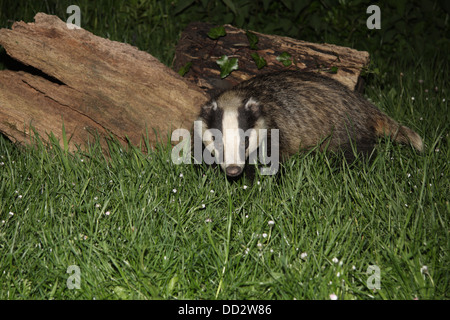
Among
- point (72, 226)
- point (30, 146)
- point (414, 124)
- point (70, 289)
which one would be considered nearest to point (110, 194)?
point (72, 226)

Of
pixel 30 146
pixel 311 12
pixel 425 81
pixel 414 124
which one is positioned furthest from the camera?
pixel 311 12

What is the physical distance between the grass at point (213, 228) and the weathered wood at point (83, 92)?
0.24 meters

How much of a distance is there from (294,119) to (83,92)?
165 cm

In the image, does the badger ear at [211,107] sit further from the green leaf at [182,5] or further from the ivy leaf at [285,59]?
the green leaf at [182,5]

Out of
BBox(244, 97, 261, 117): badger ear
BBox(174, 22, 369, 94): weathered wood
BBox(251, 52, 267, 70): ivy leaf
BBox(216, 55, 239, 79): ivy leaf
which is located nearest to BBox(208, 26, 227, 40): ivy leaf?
BBox(174, 22, 369, 94): weathered wood

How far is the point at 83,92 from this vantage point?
367 cm

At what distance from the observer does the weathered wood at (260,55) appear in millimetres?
4137

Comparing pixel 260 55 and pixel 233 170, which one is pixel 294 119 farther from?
pixel 260 55

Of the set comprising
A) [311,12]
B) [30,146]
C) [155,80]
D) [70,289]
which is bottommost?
[70,289]

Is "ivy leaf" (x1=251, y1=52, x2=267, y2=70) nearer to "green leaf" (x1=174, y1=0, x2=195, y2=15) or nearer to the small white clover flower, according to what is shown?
"green leaf" (x1=174, y1=0, x2=195, y2=15)

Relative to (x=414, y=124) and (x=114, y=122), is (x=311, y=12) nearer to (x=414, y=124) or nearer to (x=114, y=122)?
(x=414, y=124)

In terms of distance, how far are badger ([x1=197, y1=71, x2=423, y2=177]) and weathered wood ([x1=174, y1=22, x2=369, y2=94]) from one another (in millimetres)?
314

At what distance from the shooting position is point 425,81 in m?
5.04

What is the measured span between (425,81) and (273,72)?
2.07 m
